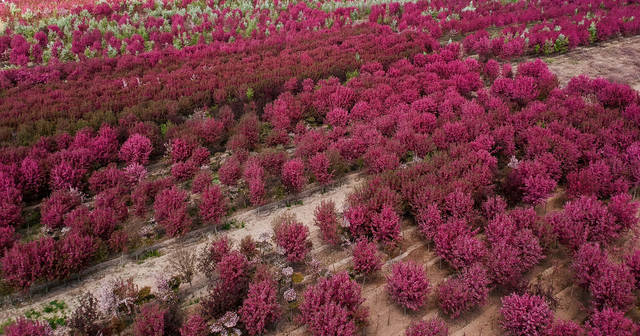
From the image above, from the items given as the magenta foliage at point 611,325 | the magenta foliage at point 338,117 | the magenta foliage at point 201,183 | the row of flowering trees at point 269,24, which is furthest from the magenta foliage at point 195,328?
the row of flowering trees at point 269,24

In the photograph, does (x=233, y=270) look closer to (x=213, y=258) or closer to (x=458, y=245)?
(x=213, y=258)

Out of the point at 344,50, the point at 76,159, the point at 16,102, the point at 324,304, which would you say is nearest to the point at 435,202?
the point at 324,304

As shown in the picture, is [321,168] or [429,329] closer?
[429,329]

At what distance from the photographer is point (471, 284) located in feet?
15.0

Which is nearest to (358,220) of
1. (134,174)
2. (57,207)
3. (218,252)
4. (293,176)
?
(293,176)

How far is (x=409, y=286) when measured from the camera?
14.9 feet

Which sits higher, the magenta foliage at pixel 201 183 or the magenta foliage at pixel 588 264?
the magenta foliage at pixel 201 183

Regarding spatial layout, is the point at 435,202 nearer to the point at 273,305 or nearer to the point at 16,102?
the point at 273,305

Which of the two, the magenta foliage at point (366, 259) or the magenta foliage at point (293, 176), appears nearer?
the magenta foliage at point (366, 259)

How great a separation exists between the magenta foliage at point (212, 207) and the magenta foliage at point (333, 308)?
2.04m

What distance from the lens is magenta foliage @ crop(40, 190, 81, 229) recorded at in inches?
230

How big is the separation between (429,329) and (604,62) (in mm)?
12632

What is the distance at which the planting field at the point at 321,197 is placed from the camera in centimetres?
450

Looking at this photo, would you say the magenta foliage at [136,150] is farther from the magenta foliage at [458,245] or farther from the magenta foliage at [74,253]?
the magenta foliage at [458,245]
